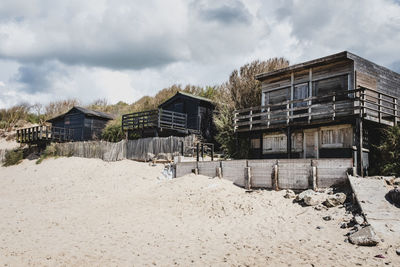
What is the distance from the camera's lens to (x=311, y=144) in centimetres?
1806

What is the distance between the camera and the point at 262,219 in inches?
492

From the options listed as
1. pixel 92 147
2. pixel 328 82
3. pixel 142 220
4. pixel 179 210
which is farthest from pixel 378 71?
pixel 92 147

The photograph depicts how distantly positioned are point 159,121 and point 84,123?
42.7 feet

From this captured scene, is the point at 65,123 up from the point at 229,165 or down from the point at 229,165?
up

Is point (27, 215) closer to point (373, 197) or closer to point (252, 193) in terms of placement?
point (252, 193)

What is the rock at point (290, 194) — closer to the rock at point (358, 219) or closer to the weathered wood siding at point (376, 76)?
the rock at point (358, 219)

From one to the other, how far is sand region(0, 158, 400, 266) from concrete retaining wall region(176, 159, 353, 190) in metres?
0.59

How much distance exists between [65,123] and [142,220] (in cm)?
2872

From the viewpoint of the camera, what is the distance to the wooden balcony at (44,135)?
33.9 metres

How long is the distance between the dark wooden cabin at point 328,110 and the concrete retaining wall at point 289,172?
175 cm

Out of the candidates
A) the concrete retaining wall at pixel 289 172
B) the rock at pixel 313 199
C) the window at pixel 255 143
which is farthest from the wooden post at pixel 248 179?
the window at pixel 255 143

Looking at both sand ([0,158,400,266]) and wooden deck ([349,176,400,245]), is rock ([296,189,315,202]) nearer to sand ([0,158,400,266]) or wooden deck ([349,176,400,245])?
sand ([0,158,400,266])

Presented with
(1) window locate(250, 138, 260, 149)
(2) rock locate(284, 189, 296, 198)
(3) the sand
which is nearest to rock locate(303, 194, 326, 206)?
(3) the sand

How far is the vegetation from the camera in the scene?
47.5 feet
